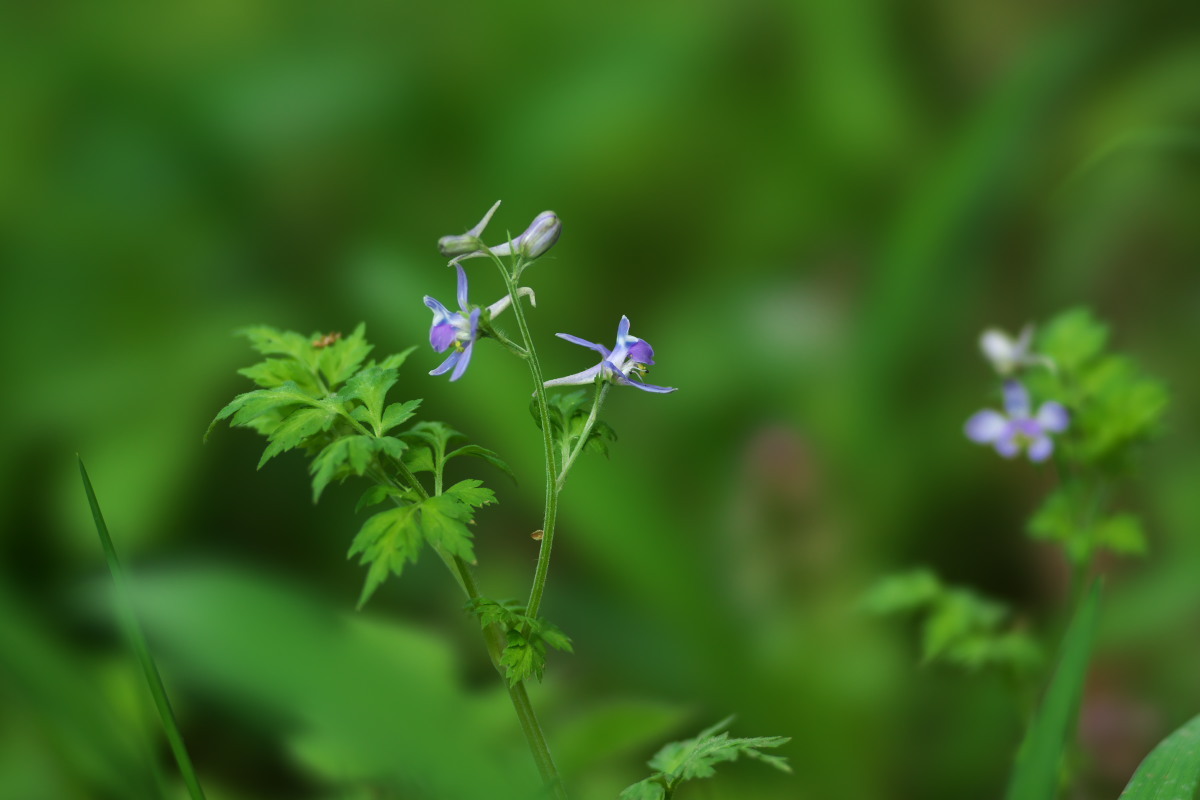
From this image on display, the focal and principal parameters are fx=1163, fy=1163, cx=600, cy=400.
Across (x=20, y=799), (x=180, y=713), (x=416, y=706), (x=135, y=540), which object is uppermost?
(x=135, y=540)

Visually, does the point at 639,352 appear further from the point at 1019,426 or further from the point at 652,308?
the point at 652,308

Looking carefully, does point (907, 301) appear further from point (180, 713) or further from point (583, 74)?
point (180, 713)

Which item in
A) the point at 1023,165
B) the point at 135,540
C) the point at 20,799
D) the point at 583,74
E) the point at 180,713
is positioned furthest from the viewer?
the point at 583,74

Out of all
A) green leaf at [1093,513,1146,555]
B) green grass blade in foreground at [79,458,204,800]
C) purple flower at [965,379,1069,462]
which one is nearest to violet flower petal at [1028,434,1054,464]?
purple flower at [965,379,1069,462]

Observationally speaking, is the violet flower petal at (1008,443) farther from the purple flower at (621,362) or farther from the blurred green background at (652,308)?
the purple flower at (621,362)

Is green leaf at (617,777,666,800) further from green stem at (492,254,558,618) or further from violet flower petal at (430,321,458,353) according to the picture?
violet flower petal at (430,321,458,353)

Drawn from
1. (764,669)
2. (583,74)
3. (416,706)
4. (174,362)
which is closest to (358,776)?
(416,706)

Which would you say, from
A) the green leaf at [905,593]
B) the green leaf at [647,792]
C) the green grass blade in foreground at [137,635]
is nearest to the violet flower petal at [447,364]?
the green grass blade in foreground at [137,635]

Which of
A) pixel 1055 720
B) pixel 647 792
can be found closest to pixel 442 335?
pixel 647 792
